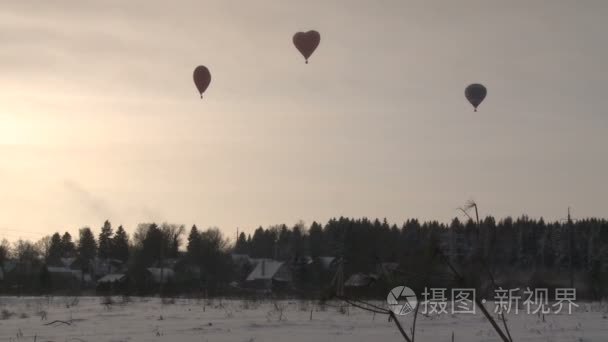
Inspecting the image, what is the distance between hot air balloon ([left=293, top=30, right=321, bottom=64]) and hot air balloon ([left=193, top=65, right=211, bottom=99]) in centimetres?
338

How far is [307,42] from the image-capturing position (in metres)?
24.1

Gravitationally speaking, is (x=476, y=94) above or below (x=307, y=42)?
below

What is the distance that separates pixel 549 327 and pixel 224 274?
61.6 metres

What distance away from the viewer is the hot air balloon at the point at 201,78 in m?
24.3

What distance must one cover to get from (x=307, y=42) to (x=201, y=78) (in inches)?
158

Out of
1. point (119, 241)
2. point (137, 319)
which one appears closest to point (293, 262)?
point (119, 241)

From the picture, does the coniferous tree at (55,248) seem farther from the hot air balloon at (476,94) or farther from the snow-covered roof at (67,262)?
the hot air balloon at (476,94)

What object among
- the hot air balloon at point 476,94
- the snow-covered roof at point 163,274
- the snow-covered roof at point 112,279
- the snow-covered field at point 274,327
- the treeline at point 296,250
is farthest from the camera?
the snow-covered roof at point 163,274

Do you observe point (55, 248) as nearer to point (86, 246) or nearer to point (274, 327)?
point (86, 246)

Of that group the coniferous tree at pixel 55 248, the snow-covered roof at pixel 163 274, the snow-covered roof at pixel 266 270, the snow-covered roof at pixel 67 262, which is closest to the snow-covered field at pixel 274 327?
the snow-covered roof at pixel 163 274

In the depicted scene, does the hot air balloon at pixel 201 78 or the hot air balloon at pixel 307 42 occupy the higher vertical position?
the hot air balloon at pixel 307 42

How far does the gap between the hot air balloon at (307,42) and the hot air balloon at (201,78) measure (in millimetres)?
3376

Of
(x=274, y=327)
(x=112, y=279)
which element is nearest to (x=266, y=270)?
(x=112, y=279)

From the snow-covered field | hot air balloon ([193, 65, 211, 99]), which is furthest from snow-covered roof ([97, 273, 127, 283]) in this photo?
the snow-covered field
